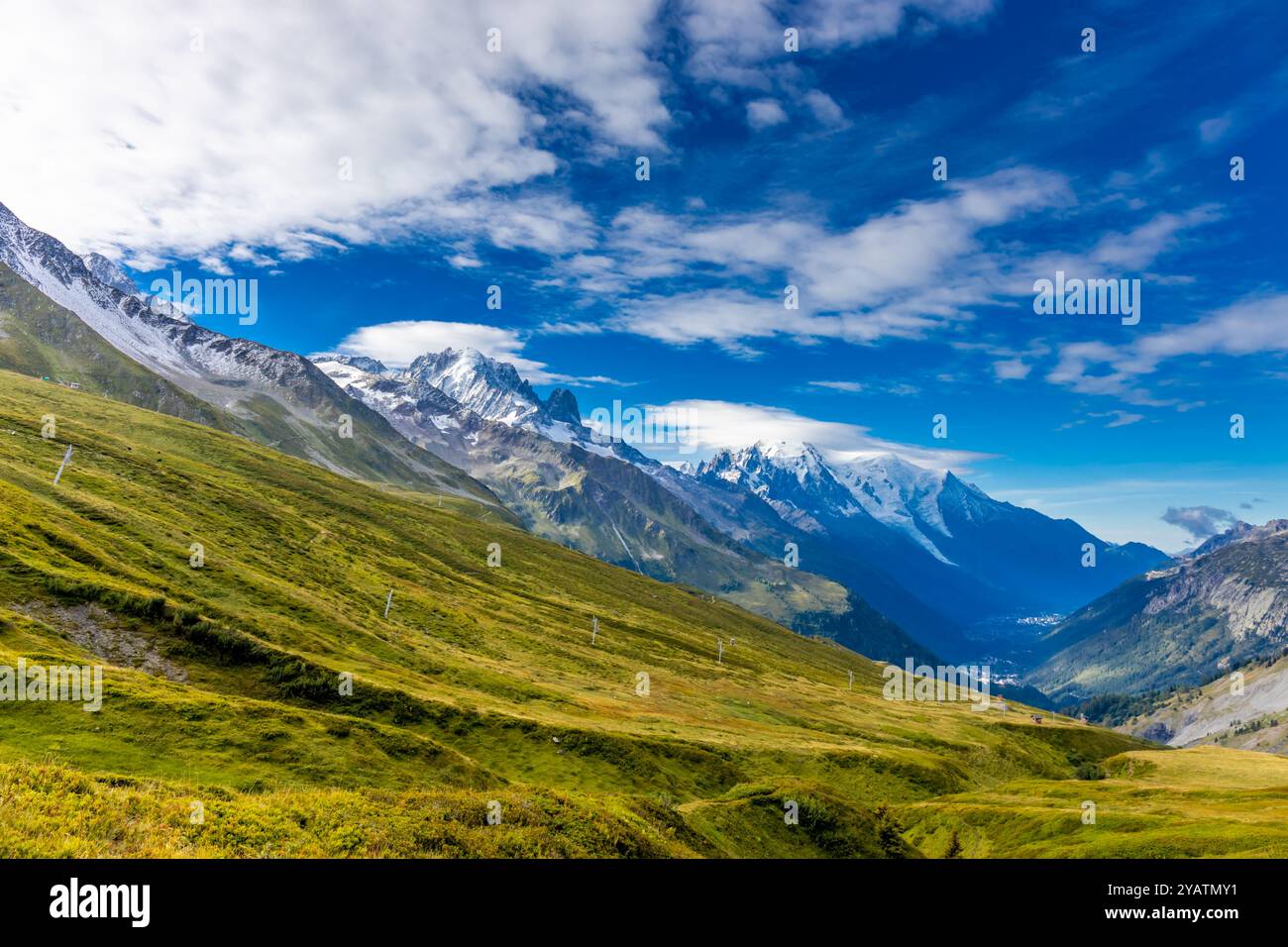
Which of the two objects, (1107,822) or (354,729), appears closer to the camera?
(354,729)

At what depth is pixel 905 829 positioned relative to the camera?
7550 centimetres

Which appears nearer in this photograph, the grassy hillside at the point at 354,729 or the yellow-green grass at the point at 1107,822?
the grassy hillside at the point at 354,729

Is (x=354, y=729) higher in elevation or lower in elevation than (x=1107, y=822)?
higher

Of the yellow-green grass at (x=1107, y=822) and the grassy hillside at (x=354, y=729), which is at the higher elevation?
Answer: the grassy hillside at (x=354, y=729)

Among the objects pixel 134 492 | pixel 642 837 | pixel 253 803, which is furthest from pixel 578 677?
pixel 253 803

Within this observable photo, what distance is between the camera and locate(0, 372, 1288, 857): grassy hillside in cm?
2584

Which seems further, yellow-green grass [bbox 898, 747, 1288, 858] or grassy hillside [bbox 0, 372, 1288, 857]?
yellow-green grass [bbox 898, 747, 1288, 858]

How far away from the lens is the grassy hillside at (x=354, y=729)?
25.8m

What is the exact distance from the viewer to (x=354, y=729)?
2037 inches

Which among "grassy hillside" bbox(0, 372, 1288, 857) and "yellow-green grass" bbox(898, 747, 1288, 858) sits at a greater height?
"grassy hillside" bbox(0, 372, 1288, 857)
